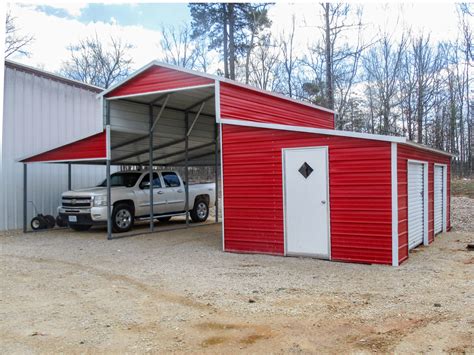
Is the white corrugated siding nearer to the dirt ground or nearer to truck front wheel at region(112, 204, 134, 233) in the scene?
truck front wheel at region(112, 204, 134, 233)

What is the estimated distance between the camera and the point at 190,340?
452 centimetres

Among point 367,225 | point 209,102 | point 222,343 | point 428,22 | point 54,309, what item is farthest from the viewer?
point 428,22

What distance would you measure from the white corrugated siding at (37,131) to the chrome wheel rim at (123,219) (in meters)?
3.69

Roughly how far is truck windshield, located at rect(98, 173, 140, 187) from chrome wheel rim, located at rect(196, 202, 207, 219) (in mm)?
3053

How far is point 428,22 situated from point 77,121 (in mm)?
23407

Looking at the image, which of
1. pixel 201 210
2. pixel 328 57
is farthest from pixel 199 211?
pixel 328 57

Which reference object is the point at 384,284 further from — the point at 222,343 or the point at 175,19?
the point at 175,19

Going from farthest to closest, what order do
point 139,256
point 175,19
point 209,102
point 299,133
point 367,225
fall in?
point 175,19, point 209,102, point 139,256, point 299,133, point 367,225

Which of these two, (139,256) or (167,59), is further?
(167,59)

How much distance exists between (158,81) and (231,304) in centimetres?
664

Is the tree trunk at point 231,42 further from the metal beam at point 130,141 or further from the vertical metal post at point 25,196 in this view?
the vertical metal post at point 25,196

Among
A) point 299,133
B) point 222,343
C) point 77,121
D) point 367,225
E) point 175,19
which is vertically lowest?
point 222,343

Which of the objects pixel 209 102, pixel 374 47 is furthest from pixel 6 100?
pixel 374 47

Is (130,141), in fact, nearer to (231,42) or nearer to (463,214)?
(463,214)
